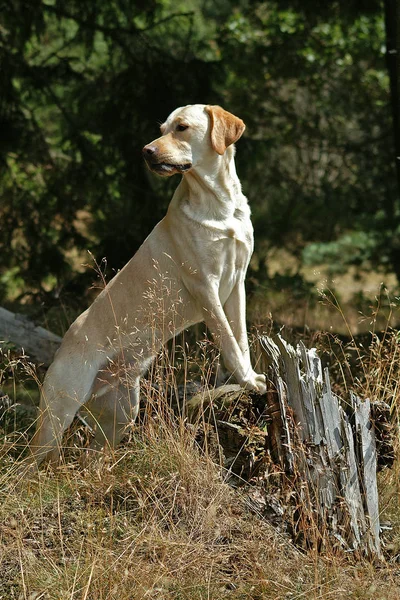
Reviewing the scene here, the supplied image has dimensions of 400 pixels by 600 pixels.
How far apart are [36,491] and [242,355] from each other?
1.27 m

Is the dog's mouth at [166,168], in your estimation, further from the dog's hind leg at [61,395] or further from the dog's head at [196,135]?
the dog's hind leg at [61,395]

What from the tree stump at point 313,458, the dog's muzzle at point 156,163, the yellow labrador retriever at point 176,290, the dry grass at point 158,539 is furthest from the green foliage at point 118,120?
the tree stump at point 313,458

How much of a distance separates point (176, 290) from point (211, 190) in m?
0.58

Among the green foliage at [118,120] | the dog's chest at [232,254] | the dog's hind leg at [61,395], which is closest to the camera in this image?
the dog's hind leg at [61,395]

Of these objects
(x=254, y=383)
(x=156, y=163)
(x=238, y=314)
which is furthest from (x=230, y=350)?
(x=156, y=163)

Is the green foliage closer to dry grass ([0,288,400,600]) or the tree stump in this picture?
dry grass ([0,288,400,600])

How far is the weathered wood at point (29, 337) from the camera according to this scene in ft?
19.4

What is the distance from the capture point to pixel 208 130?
4.23 metres

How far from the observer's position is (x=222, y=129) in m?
4.23

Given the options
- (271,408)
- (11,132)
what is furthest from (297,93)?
(271,408)

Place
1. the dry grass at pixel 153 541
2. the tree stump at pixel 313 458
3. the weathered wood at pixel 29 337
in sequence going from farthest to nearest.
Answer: the weathered wood at pixel 29 337, the tree stump at pixel 313 458, the dry grass at pixel 153 541

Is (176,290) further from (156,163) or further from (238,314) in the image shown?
(156,163)

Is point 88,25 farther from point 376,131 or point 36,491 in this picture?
point 36,491

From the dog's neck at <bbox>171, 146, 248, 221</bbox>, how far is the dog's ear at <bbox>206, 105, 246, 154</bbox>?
0.10m
